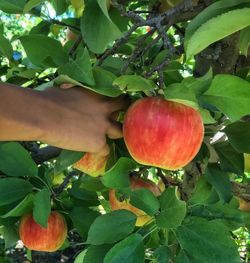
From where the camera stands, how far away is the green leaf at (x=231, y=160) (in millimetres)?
949

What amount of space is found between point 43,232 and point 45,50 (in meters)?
0.45

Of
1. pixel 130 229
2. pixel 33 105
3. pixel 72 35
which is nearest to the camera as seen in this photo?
pixel 33 105

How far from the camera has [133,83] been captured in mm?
709

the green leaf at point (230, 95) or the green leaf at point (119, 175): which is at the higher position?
the green leaf at point (230, 95)

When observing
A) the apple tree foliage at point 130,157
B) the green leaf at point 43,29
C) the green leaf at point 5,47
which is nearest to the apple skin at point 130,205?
the apple tree foliage at point 130,157

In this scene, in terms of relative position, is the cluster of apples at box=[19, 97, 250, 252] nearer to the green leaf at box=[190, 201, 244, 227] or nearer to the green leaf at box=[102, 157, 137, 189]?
the green leaf at box=[102, 157, 137, 189]

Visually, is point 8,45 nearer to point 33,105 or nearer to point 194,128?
point 33,105

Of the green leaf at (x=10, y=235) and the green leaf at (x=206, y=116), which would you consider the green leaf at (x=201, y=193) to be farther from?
the green leaf at (x=10, y=235)

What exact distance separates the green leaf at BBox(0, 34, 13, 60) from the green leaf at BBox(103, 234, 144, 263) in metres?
0.51

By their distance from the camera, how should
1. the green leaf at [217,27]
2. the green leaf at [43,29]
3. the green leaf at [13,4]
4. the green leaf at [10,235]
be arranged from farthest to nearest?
1. the green leaf at [43,29]
2. the green leaf at [10,235]
3. the green leaf at [13,4]
4. the green leaf at [217,27]

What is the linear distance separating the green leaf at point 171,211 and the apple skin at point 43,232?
37 cm

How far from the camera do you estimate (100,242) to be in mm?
832

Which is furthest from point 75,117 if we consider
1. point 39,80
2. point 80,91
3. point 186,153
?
point 39,80

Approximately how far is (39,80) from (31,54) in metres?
0.14
